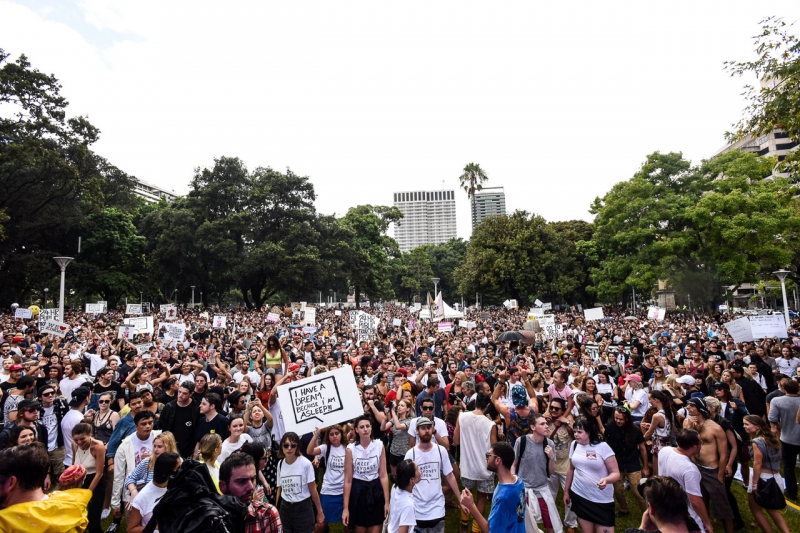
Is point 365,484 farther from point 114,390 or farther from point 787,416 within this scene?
point 787,416

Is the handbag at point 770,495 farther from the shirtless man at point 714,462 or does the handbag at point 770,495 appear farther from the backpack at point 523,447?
the backpack at point 523,447

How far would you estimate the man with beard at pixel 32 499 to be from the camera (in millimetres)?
2719

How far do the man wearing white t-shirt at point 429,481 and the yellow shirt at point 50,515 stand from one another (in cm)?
294

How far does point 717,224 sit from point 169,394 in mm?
34770

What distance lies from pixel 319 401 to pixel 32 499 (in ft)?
10.5

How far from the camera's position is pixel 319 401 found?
5863 mm

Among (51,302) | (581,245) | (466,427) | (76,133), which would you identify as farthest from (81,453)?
(51,302)

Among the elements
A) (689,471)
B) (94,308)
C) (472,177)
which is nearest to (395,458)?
(689,471)

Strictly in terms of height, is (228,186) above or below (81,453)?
above

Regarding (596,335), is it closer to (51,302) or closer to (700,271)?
(700,271)

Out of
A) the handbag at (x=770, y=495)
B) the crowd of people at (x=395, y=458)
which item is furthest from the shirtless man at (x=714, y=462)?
the handbag at (x=770, y=495)

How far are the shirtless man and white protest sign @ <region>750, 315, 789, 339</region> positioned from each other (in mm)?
9185

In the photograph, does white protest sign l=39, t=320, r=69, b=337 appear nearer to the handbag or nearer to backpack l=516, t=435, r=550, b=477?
backpack l=516, t=435, r=550, b=477

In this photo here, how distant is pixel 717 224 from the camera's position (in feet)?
102
